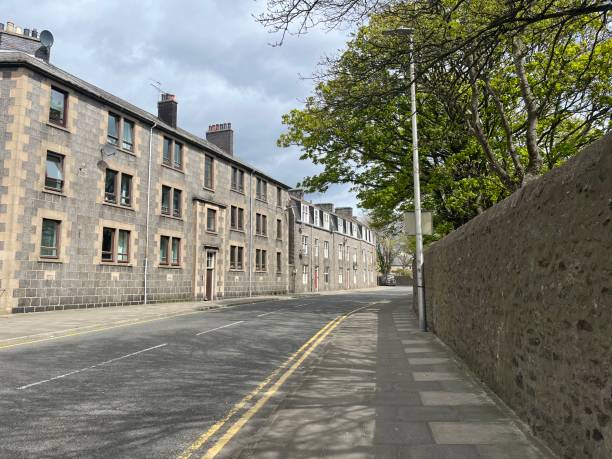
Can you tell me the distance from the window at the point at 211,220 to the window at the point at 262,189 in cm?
742

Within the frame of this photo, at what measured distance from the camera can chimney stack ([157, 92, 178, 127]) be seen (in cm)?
3045

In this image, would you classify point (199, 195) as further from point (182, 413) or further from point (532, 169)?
point (182, 413)

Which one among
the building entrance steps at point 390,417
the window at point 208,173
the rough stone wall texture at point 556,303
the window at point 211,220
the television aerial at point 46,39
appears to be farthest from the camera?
the window at point 208,173

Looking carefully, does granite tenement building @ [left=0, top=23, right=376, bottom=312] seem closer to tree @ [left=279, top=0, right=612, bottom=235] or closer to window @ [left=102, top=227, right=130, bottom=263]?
window @ [left=102, top=227, right=130, bottom=263]

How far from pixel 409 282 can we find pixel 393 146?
245 ft

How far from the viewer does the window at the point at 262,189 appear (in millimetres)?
40125

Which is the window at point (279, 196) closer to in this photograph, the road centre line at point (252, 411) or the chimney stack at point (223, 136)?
the chimney stack at point (223, 136)

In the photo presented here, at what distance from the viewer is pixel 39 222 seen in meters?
19.9

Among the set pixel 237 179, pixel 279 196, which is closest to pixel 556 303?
pixel 237 179

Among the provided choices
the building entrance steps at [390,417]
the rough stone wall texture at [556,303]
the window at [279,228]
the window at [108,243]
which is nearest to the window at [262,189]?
the window at [279,228]

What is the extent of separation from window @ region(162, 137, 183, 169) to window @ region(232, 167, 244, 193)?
261 inches

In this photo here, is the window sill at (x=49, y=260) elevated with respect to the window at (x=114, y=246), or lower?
lower

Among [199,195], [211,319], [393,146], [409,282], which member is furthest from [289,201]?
[409,282]

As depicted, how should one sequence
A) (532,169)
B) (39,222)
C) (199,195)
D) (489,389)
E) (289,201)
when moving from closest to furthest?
(489,389) → (532,169) → (39,222) → (199,195) → (289,201)
